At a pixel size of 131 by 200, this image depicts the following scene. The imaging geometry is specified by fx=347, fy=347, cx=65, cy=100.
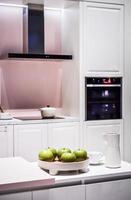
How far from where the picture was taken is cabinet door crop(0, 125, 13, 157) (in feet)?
12.3

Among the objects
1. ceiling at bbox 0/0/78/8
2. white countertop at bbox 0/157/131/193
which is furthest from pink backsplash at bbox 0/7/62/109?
white countertop at bbox 0/157/131/193

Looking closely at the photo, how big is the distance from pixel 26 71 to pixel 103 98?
1.04 m

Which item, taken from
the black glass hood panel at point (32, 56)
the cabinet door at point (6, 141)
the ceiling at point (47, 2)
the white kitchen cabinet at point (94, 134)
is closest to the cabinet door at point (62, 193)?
the cabinet door at point (6, 141)

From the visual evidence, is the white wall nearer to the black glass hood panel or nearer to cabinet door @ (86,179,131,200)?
the black glass hood panel

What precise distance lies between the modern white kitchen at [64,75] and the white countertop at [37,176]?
156cm

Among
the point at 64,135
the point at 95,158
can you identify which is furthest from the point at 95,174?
the point at 64,135

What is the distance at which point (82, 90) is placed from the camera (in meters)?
4.16

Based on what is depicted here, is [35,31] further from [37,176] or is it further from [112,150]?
[37,176]

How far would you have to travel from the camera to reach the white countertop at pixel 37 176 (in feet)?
5.87

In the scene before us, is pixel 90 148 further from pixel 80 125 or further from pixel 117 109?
pixel 117 109

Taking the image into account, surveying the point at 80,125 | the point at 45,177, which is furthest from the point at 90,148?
the point at 45,177

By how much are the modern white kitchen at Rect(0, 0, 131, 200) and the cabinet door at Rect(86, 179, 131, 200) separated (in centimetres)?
157

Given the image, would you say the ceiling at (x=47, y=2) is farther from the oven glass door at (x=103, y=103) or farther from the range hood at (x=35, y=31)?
the oven glass door at (x=103, y=103)

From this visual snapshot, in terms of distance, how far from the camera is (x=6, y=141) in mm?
3787
